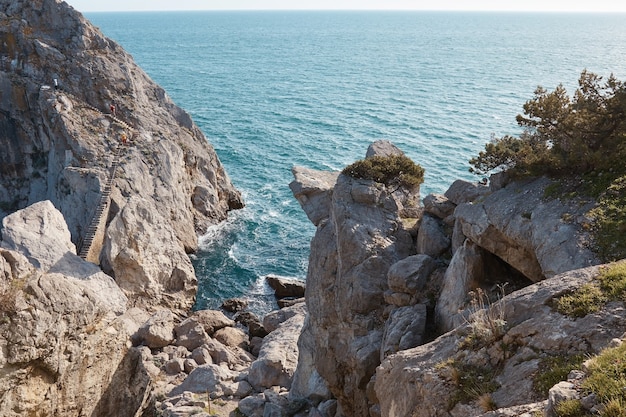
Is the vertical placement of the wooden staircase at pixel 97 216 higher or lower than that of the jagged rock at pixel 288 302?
higher

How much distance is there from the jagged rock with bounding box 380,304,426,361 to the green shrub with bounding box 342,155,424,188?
9371 mm

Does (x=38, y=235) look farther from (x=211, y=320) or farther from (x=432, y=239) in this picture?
(x=432, y=239)

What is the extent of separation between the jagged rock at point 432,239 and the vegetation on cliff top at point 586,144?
4710 millimetres

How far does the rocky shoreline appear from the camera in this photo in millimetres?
13273

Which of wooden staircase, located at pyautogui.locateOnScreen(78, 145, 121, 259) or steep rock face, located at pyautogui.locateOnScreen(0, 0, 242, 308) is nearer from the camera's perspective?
wooden staircase, located at pyautogui.locateOnScreen(78, 145, 121, 259)

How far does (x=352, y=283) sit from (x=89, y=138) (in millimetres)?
40601

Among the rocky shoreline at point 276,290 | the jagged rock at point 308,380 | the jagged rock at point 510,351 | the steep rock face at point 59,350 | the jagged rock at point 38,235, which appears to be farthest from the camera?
the jagged rock at point 38,235

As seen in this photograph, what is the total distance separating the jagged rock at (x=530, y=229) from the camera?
1770 cm

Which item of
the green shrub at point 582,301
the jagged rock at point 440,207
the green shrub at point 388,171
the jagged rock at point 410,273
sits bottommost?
the jagged rock at point 410,273

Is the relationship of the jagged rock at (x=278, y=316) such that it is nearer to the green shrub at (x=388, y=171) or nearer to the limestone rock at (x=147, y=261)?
the limestone rock at (x=147, y=261)

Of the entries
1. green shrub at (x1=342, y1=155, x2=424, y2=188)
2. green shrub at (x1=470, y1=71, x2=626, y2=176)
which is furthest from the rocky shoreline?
green shrub at (x1=470, y1=71, x2=626, y2=176)

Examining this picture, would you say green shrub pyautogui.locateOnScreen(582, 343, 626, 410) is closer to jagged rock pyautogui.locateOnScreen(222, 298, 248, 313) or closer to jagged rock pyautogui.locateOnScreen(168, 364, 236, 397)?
jagged rock pyautogui.locateOnScreen(168, 364, 236, 397)

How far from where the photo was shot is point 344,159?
3127 inches

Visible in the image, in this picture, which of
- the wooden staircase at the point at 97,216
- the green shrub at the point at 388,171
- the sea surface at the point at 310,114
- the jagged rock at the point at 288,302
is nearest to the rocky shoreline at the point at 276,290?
the wooden staircase at the point at 97,216
